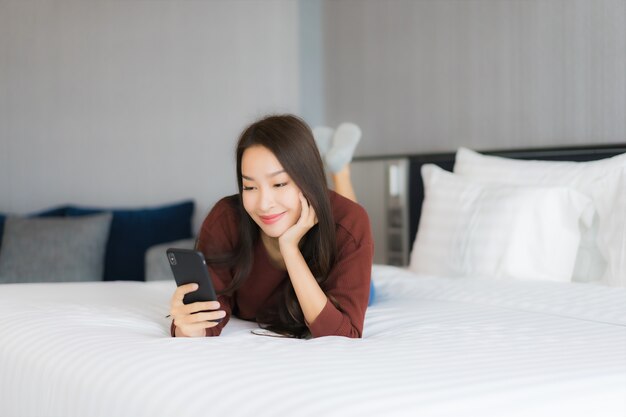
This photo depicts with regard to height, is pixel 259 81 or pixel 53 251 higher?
pixel 259 81

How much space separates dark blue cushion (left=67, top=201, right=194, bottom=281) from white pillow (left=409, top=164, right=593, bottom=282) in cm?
205

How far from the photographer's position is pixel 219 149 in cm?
466

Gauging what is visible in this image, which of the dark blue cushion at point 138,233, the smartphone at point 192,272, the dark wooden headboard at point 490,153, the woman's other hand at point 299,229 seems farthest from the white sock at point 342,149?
the dark blue cushion at point 138,233

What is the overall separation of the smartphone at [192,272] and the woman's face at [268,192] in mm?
193

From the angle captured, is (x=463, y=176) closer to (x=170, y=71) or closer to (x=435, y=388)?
(x=435, y=388)

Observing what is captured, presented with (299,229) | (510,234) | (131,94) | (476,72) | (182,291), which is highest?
(476,72)

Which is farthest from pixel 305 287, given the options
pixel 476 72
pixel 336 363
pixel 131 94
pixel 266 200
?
pixel 131 94

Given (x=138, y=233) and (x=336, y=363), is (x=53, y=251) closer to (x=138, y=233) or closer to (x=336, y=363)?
(x=138, y=233)

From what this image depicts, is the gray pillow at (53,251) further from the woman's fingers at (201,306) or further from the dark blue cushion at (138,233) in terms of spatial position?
the woman's fingers at (201,306)

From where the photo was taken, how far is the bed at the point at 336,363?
112 cm

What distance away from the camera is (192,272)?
167 cm

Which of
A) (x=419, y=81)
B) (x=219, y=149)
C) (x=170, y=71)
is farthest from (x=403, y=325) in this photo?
(x=170, y=71)

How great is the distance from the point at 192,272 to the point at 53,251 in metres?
2.87

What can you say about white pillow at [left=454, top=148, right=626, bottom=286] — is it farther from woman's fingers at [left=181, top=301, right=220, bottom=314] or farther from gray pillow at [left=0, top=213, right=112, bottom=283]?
gray pillow at [left=0, top=213, right=112, bottom=283]
